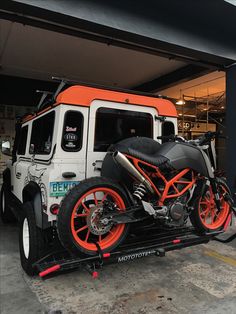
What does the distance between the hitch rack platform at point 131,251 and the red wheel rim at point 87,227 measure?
0.10 m

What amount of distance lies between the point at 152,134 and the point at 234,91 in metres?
3.61

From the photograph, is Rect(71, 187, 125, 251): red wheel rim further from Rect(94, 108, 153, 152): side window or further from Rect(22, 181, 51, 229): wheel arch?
Rect(94, 108, 153, 152): side window

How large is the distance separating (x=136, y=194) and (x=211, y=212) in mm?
1342

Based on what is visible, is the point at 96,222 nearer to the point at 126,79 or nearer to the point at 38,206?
the point at 38,206

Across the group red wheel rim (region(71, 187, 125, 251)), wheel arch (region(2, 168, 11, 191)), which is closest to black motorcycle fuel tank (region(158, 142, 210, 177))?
red wheel rim (region(71, 187, 125, 251))

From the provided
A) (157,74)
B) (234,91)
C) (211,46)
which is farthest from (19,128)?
(157,74)

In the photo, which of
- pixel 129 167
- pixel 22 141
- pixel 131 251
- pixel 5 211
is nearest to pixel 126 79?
pixel 22 141

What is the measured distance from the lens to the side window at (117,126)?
11.2 ft

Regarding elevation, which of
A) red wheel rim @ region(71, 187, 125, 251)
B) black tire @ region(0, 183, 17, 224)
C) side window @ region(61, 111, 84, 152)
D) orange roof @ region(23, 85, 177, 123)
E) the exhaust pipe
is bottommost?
black tire @ region(0, 183, 17, 224)

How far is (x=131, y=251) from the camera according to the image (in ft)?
9.59

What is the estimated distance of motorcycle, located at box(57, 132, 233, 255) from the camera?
9.11ft

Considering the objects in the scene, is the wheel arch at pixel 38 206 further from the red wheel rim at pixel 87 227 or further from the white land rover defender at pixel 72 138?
the red wheel rim at pixel 87 227

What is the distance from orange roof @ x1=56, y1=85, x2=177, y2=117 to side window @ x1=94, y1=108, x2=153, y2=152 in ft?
0.47

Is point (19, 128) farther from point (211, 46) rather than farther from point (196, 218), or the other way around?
point (211, 46)
